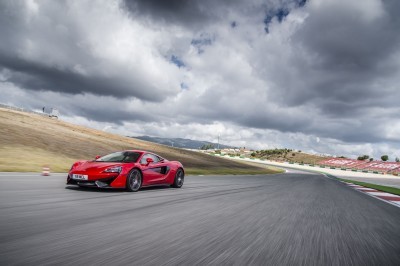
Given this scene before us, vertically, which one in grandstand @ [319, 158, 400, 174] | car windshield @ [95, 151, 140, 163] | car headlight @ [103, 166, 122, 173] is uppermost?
grandstand @ [319, 158, 400, 174]

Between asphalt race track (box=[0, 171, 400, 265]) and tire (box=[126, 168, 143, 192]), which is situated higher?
tire (box=[126, 168, 143, 192])

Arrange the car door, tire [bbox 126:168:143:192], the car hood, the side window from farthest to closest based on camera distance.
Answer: the side window < the car door < tire [bbox 126:168:143:192] < the car hood

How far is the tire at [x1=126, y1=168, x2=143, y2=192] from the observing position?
8.55m

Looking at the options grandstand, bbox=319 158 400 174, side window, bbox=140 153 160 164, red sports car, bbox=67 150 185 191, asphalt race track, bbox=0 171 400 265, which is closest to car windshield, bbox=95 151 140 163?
red sports car, bbox=67 150 185 191

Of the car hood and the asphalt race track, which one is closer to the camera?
the asphalt race track

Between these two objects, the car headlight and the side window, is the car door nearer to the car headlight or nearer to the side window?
the side window

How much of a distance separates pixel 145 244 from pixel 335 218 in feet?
13.8

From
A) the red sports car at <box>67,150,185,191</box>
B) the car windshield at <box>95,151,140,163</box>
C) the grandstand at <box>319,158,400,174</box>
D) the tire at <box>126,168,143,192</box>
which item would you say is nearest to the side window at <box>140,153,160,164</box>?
the red sports car at <box>67,150,185,191</box>

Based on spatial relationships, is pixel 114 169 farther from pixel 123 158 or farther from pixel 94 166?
pixel 123 158

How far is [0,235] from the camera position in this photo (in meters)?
3.21

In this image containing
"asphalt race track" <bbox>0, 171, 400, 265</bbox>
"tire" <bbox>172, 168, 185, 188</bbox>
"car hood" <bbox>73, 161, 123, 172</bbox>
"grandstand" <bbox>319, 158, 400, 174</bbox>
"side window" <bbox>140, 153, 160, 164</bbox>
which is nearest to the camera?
"asphalt race track" <bbox>0, 171, 400, 265</bbox>

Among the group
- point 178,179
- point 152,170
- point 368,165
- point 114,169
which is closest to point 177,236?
point 114,169

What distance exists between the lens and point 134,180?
8.82m

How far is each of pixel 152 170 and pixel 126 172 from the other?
1.33 meters
